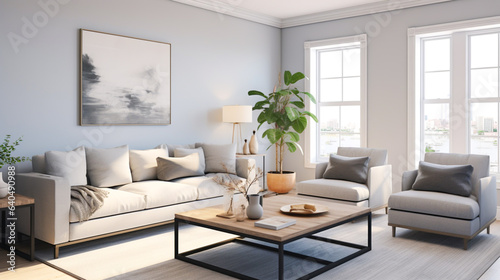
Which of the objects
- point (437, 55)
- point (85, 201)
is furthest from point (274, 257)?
point (437, 55)

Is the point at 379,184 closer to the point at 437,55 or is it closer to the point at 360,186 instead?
the point at 360,186

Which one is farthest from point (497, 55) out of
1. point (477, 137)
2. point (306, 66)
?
point (306, 66)

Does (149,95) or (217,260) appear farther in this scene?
(149,95)

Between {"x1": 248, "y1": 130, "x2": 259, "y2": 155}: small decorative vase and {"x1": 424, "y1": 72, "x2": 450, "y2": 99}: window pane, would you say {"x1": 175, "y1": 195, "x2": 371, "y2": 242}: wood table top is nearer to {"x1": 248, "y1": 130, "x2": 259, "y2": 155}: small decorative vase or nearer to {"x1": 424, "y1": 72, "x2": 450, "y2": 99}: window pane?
{"x1": 248, "y1": 130, "x2": 259, "y2": 155}: small decorative vase

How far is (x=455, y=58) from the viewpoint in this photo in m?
5.64

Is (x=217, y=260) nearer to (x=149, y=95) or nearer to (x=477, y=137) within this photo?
(x=149, y=95)

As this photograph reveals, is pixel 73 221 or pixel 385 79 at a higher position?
pixel 385 79

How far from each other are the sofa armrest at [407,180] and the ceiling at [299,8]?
7.89ft

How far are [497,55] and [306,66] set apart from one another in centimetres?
261

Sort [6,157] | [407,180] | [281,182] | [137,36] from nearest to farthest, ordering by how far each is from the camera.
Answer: [6,157]
[407,180]
[137,36]
[281,182]

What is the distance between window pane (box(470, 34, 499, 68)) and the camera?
542cm

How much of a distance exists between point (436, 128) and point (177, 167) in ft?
11.3

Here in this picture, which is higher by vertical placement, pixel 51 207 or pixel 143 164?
pixel 143 164

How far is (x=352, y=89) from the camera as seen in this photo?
6633 mm
